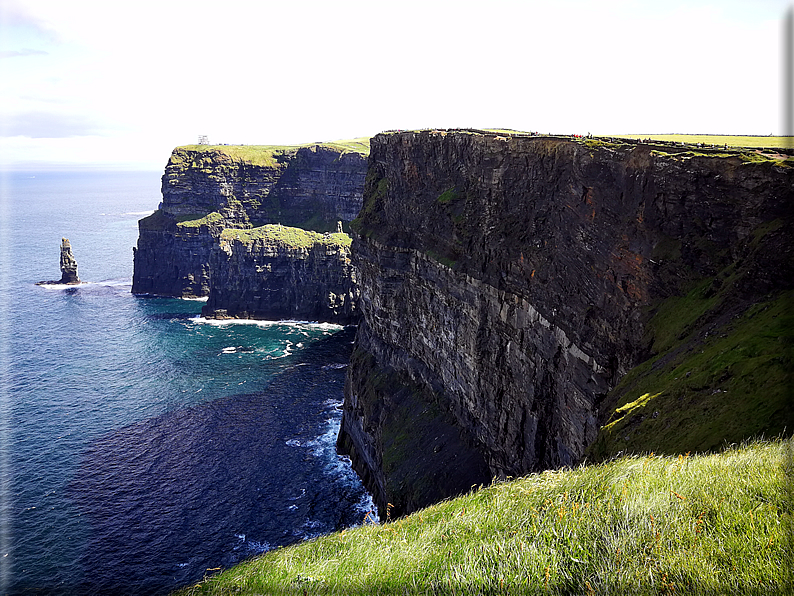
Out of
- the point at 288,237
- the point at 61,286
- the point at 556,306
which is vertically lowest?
the point at 61,286

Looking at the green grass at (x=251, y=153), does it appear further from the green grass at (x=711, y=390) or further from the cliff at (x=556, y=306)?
the green grass at (x=711, y=390)

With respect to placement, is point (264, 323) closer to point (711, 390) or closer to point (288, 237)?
point (288, 237)

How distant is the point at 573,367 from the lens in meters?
42.0

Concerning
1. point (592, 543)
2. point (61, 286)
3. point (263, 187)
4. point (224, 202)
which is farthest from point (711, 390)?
point (61, 286)

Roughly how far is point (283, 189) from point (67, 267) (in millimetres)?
68249

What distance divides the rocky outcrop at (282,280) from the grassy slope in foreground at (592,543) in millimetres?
131157

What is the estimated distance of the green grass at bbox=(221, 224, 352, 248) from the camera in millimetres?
159375

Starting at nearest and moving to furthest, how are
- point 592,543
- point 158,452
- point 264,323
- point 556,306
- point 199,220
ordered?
point 592,543 < point 556,306 < point 158,452 < point 264,323 < point 199,220

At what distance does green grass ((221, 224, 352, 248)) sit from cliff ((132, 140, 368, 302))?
520cm

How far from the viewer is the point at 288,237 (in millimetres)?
164875

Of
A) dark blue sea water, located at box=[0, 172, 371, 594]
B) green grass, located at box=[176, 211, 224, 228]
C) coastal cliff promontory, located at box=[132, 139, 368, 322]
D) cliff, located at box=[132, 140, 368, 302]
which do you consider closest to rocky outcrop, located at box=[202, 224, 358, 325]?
coastal cliff promontory, located at box=[132, 139, 368, 322]

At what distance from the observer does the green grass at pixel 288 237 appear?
15938 cm

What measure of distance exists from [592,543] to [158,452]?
251ft

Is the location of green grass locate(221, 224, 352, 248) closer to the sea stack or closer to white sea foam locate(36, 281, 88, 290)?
the sea stack
